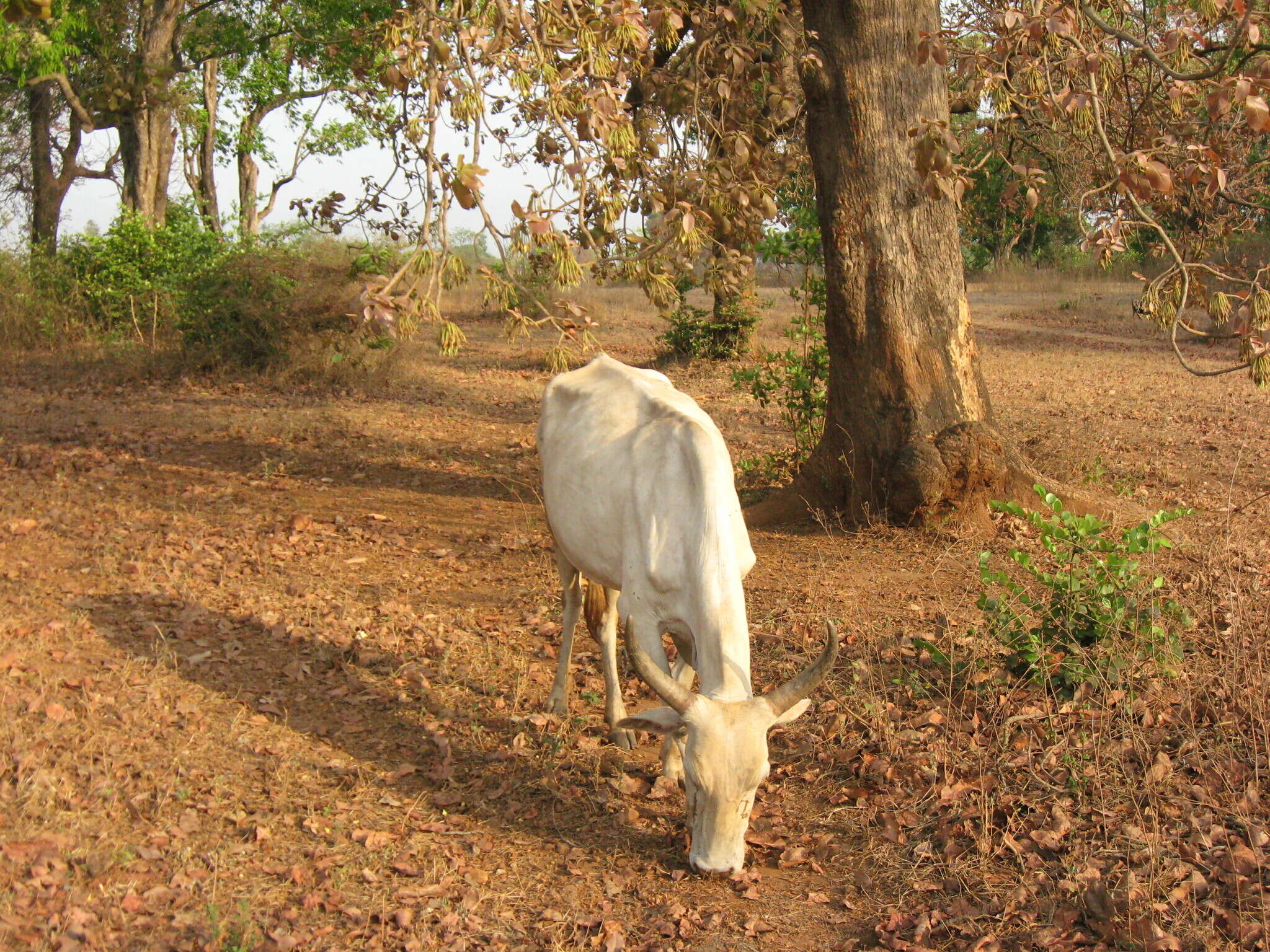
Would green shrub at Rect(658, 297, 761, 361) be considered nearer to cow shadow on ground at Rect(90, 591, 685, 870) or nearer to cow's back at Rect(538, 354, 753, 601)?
cow's back at Rect(538, 354, 753, 601)

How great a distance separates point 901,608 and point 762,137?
12.0 ft

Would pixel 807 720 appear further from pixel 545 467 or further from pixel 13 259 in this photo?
pixel 13 259

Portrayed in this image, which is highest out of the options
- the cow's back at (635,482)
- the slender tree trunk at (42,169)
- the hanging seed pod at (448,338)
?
the slender tree trunk at (42,169)

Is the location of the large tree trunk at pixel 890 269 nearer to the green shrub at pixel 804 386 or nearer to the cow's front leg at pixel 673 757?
the green shrub at pixel 804 386

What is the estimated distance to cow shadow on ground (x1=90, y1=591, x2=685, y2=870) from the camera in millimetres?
4562

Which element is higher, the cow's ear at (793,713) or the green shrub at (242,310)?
the green shrub at (242,310)

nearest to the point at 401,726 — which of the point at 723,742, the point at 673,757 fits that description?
the point at 673,757

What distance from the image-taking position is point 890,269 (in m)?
7.31

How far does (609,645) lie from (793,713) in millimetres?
1544

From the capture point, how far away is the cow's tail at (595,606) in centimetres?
540

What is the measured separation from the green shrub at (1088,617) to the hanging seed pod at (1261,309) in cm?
90

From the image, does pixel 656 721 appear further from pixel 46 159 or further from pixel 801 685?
pixel 46 159

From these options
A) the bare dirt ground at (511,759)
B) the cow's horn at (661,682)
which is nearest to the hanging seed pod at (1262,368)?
the bare dirt ground at (511,759)

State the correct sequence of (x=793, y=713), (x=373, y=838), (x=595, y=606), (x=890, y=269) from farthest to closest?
1. (x=890, y=269)
2. (x=595, y=606)
3. (x=373, y=838)
4. (x=793, y=713)
